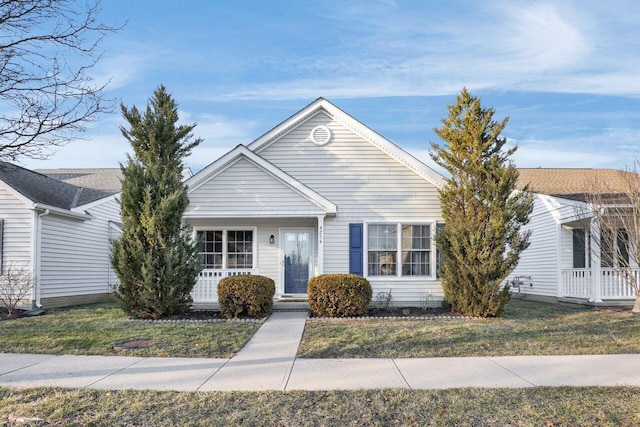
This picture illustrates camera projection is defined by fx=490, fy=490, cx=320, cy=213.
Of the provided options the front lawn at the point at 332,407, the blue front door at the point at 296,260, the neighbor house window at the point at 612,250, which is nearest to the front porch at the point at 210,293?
the blue front door at the point at 296,260

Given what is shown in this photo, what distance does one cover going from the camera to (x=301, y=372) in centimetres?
649

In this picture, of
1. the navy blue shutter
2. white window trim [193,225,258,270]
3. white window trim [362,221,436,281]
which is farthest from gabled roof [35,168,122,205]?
white window trim [362,221,436,281]

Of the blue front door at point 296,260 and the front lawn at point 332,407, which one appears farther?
the blue front door at point 296,260

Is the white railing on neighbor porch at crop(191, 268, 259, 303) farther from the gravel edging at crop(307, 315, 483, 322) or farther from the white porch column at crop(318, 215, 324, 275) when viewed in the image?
the gravel edging at crop(307, 315, 483, 322)

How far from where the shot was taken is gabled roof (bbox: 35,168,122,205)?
58.5 ft

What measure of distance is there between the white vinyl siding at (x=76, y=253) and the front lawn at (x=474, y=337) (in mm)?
8393

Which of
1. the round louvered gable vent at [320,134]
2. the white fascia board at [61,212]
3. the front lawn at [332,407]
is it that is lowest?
the front lawn at [332,407]

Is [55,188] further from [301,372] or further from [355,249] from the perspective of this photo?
[301,372]

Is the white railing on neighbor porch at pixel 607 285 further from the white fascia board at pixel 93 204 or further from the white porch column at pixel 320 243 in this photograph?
the white fascia board at pixel 93 204

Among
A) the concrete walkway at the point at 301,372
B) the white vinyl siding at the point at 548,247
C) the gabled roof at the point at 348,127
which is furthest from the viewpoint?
the white vinyl siding at the point at 548,247

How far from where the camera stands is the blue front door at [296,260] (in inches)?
563

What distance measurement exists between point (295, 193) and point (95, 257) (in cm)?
850

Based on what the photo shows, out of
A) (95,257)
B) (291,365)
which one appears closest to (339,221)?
(291,365)

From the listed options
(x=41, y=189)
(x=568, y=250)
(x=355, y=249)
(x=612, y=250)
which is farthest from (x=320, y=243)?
(x=41, y=189)
